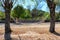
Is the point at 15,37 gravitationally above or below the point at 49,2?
below

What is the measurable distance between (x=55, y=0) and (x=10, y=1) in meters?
4.01

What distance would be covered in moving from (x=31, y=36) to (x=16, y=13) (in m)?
31.9

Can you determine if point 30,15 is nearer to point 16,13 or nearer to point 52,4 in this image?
point 16,13

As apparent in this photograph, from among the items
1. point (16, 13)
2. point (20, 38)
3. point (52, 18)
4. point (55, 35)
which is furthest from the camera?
point (16, 13)

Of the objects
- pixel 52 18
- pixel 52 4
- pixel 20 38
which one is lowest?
pixel 20 38

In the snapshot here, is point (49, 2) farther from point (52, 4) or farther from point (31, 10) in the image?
point (31, 10)

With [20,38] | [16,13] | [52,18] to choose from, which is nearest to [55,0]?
[52,18]

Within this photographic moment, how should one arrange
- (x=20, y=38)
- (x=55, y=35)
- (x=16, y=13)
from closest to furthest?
1. (x=20, y=38)
2. (x=55, y=35)
3. (x=16, y=13)

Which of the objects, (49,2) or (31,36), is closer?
(31,36)

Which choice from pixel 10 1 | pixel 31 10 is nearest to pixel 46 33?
pixel 10 1

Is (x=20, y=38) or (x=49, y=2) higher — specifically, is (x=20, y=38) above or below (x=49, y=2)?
below

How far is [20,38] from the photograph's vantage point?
49.7 feet

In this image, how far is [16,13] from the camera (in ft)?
155

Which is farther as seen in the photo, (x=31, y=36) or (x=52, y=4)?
(x=52, y=4)
